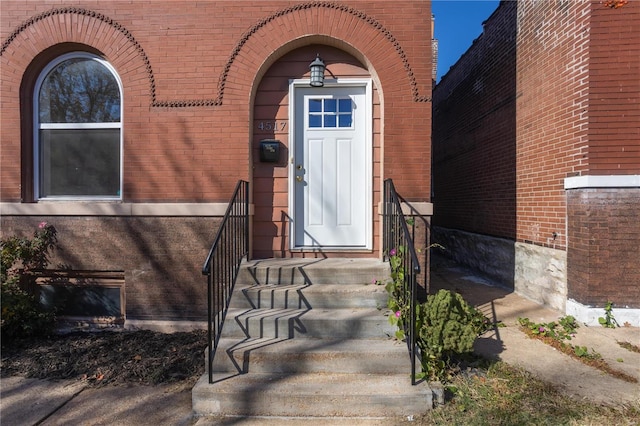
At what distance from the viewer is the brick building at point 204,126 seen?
14.2ft

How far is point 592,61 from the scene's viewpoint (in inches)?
165

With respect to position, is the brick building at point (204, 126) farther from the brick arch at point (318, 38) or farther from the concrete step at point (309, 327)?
the concrete step at point (309, 327)

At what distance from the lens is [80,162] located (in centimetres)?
471

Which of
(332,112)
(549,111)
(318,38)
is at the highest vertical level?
(318,38)

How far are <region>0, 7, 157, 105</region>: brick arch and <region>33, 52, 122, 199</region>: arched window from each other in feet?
0.76

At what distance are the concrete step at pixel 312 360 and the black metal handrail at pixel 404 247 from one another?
0.20 metres

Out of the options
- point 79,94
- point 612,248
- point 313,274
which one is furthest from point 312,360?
point 79,94

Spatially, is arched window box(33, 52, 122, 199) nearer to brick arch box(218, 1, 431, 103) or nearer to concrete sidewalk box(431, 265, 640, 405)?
brick arch box(218, 1, 431, 103)

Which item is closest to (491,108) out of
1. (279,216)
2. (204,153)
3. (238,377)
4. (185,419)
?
(279,216)

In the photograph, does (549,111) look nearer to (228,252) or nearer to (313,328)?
(313,328)

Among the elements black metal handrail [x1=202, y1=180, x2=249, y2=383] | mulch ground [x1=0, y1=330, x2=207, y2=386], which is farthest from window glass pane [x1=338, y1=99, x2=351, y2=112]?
mulch ground [x1=0, y1=330, x2=207, y2=386]

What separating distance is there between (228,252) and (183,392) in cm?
138

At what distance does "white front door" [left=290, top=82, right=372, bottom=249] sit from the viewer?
179 inches

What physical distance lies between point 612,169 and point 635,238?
831 mm
